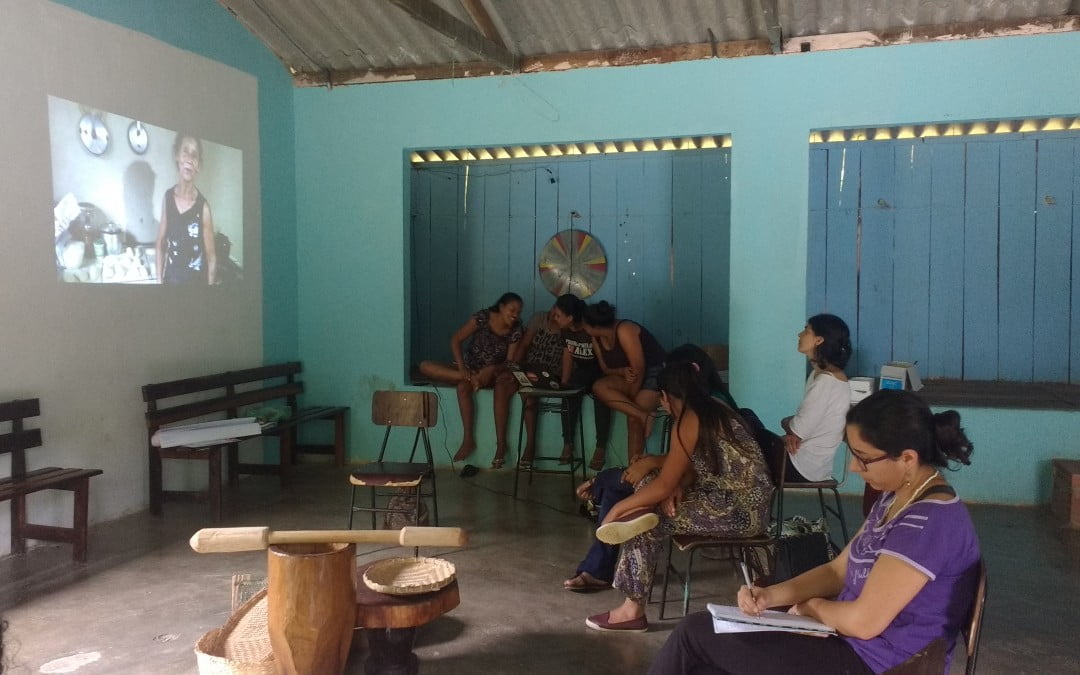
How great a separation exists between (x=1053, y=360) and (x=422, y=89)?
5.08 metres

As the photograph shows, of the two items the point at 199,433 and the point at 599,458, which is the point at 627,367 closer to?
the point at 599,458

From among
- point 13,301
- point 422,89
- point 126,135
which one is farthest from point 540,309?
point 13,301

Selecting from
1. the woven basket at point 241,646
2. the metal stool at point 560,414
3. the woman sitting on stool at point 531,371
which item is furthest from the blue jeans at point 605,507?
the woman sitting on stool at point 531,371

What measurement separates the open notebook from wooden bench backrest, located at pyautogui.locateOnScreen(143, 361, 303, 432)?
3984mm

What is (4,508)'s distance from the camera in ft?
13.8

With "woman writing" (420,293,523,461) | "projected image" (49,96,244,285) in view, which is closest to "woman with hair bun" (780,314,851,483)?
"woman writing" (420,293,523,461)

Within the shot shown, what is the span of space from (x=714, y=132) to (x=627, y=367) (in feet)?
5.60

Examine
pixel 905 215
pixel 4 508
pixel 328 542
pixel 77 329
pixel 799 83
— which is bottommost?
pixel 4 508

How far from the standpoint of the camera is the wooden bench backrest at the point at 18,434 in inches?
159

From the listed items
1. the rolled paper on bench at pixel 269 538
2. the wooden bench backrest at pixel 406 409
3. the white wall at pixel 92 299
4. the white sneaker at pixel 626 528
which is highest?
the white wall at pixel 92 299

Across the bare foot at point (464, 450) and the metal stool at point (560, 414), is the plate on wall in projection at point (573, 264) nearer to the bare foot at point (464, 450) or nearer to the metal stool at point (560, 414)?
the metal stool at point (560, 414)

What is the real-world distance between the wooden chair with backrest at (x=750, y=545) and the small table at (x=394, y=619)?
3.14 ft

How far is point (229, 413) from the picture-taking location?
575 centimetres

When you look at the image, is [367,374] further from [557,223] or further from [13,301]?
[13,301]
